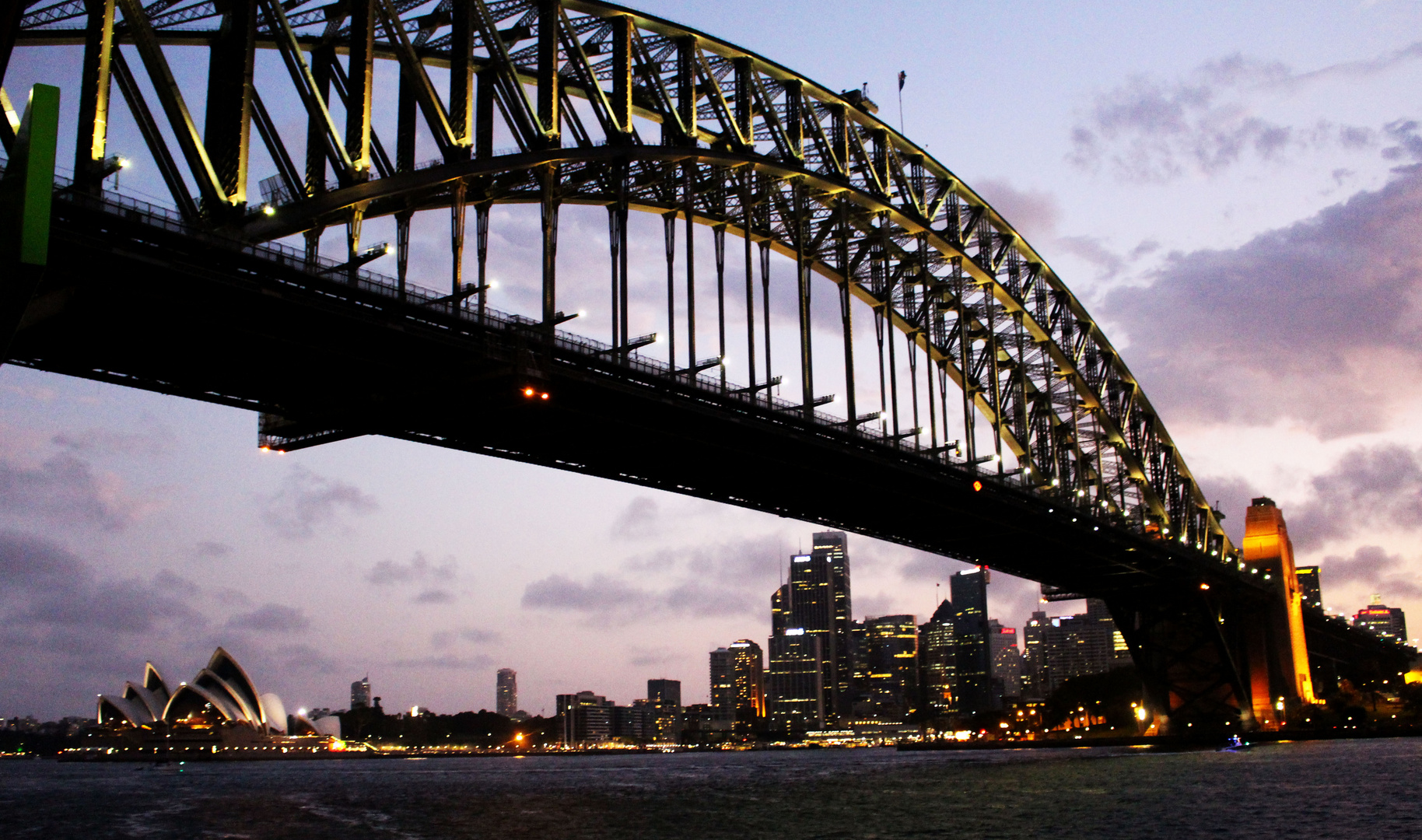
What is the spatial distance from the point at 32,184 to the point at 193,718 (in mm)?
175466

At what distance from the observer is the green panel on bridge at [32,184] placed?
32.3 ft

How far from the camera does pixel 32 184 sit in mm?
9953

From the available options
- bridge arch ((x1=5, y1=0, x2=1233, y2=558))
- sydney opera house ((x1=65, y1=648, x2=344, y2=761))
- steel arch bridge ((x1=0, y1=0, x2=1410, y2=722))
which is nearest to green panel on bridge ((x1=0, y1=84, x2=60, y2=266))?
steel arch bridge ((x1=0, y1=0, x2=1410, y2=722))

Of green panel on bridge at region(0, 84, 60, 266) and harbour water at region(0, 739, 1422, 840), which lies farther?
harbour water at region(0, 739, 1422, 840)

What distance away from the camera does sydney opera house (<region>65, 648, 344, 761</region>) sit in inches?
6604

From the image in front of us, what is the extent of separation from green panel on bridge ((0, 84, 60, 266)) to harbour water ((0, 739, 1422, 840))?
2936 centimetres

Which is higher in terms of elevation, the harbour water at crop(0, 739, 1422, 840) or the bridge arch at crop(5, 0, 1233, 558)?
the bridge arch at crop(5, 0, 1233, 558)

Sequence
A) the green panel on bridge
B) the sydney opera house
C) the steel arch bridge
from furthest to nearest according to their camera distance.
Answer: the sydney opera house
the steel arch bridge
the green panel on bridge

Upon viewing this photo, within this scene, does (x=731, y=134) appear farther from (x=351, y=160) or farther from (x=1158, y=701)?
(x=1158, y=701)

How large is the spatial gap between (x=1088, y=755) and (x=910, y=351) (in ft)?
144

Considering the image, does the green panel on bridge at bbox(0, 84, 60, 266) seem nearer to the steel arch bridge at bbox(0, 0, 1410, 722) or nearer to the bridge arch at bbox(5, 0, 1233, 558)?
the steel arch bridge at bbox(0, 0, 1410, 722)

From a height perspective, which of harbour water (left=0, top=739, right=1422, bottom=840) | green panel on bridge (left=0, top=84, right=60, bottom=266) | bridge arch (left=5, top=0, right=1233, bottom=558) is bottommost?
harbour water (left=0, top=739, right=1422, bottom=840)

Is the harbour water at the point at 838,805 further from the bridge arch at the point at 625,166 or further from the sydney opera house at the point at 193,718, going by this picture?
the sydney opera house at the point at 193,718

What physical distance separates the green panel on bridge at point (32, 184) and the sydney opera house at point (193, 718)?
166 meters
